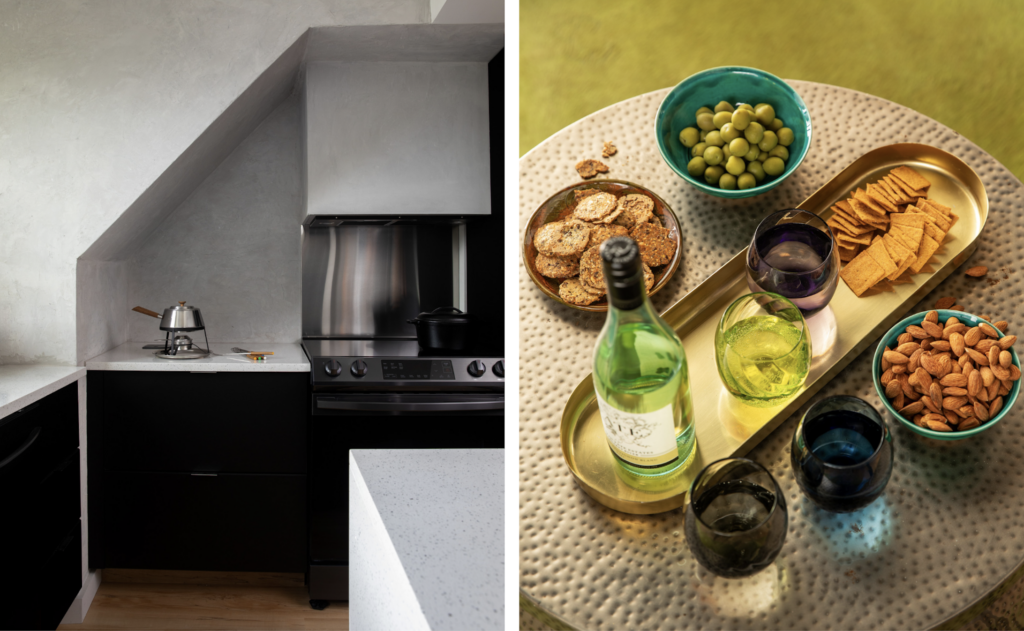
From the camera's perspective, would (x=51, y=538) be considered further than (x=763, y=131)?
Yes

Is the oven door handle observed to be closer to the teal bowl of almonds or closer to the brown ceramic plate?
the brown ceramic plate

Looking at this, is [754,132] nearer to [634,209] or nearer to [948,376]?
[634,209]

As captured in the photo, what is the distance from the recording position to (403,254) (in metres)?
3.03

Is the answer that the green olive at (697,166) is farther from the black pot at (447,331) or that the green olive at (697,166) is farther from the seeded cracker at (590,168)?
the black pot at (447,331)

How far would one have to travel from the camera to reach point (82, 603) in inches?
90.7

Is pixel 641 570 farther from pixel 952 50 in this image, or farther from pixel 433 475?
pixel 952 50

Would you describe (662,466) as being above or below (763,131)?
below

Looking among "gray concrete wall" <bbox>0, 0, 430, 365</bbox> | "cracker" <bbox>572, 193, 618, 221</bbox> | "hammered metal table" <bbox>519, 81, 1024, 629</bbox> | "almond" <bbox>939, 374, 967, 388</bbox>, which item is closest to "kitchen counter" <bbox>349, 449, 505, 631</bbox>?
"hammered metal table" <bbox>519, 81, 1024, 629</bbox>

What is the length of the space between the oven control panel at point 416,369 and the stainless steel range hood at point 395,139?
629mm

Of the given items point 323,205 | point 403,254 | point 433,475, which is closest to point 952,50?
point 433,475

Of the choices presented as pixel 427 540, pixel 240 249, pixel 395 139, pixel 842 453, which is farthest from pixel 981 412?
pixel 240 249

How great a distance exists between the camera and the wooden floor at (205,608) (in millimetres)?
2299

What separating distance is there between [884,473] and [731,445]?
0.15m

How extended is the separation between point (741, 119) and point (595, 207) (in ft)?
0.68
